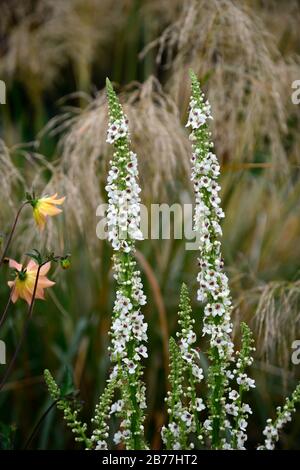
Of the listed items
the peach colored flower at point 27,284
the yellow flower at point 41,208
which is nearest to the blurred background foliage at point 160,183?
the peach colored flower at point 27,284

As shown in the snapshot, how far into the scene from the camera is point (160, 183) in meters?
2.49

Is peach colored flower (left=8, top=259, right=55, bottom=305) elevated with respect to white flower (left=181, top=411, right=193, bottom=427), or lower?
elevated

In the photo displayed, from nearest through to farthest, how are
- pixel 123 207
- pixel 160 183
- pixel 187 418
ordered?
pixel 123 207 < pixel 187 418 < pixel 160 183

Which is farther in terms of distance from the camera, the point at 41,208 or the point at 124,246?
the point at 41,208

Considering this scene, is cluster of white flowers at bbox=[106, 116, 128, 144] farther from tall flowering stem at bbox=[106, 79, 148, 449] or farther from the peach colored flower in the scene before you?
the peach colored flower

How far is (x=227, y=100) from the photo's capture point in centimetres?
254

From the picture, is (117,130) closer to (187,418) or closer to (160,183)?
(187,418)

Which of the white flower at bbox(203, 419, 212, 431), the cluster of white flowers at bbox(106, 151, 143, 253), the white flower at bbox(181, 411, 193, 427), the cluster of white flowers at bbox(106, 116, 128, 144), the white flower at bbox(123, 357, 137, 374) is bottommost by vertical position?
the white flower at bbox(203, 419, 212, 431)

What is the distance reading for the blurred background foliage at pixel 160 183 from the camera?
2.19 m

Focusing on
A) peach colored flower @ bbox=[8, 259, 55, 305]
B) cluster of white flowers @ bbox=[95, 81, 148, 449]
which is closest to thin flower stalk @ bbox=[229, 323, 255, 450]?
cluster of white flowers @ bbox=[95, 81, 148, 449]

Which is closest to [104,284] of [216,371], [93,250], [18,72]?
[93,250]

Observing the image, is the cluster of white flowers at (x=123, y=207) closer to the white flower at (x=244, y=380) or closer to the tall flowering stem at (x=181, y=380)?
the tall flowering stem at (x=181, y=380)

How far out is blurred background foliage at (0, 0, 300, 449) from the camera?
2.19 metres

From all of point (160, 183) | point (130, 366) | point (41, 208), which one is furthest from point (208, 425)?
point (160, 183)
